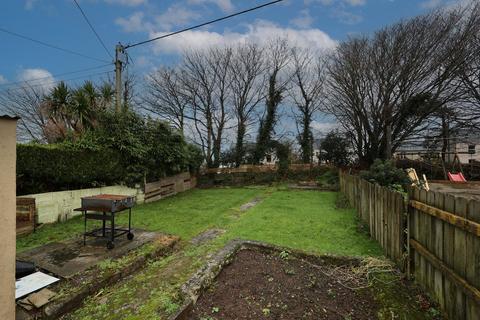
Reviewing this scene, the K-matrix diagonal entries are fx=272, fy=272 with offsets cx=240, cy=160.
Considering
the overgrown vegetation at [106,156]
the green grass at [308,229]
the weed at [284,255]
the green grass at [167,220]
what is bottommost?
the green grass at [167,220]

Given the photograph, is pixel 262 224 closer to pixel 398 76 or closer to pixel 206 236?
pixel 206 236

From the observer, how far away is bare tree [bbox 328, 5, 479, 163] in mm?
12859

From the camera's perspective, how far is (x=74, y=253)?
175 inches

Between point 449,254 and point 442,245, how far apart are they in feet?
0.46

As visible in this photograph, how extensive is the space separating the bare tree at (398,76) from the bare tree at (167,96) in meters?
11.5

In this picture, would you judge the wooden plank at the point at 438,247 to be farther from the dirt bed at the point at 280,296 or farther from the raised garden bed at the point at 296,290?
the dirt bed at the point at 280,296

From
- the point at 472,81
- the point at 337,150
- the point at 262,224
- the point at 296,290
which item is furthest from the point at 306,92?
the point at 296,290

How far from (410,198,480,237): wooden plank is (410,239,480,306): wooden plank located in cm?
42

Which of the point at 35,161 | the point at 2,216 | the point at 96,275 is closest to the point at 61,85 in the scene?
the point at 35,161

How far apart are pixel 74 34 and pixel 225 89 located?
42.0 ft

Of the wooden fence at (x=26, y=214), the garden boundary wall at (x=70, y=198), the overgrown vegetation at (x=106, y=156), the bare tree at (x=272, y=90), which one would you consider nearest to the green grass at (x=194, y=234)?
the wooden fence at (x=26, y=214)

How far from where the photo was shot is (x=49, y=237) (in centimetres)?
562

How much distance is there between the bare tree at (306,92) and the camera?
65.5ft

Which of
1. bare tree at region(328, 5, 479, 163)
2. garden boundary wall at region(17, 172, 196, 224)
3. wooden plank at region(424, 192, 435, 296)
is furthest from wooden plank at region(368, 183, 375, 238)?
bare tree at region(328, 5, 479, 163)
